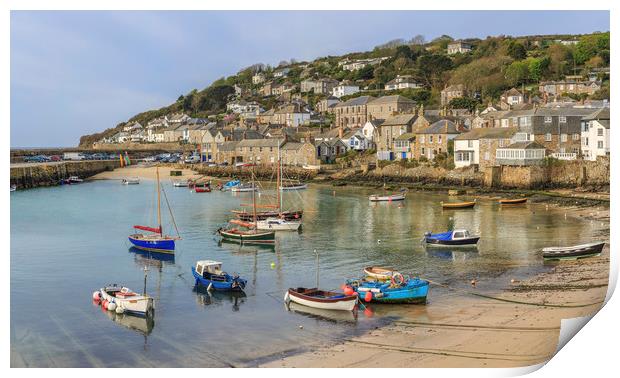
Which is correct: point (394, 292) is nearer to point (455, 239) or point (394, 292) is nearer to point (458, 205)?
point (455, 239)

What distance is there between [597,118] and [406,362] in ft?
83.8

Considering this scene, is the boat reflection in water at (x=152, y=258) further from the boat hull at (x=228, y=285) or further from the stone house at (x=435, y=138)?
the stone house at (x=435, y=138)

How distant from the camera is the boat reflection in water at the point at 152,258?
19.1 meters

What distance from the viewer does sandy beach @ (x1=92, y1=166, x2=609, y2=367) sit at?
1095 centimetres

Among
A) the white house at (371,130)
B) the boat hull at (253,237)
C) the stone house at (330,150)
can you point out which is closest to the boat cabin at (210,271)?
the boat hull at (253,237)

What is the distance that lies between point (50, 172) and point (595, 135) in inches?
1473

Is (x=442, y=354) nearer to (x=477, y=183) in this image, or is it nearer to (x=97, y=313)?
(x=97, y=313)

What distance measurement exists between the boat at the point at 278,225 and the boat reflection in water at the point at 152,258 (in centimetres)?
482

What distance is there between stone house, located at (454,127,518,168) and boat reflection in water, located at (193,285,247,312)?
24368mm

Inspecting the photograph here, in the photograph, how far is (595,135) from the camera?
106 ft

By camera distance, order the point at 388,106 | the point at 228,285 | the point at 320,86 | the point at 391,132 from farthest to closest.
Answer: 1. the point at 320,86
2. the point at 388,106
3. the point at 391,132
4. the point at 228,285

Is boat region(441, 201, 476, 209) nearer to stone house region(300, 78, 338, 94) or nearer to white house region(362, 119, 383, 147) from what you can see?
white house region(362, 119, 383, 147)

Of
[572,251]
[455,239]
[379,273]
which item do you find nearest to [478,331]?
[379,273]

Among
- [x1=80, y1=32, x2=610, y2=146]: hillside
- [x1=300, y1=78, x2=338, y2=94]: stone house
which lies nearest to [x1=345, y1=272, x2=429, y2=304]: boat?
[x1=80, y1=32, x2=610, y2=146]: hillside
